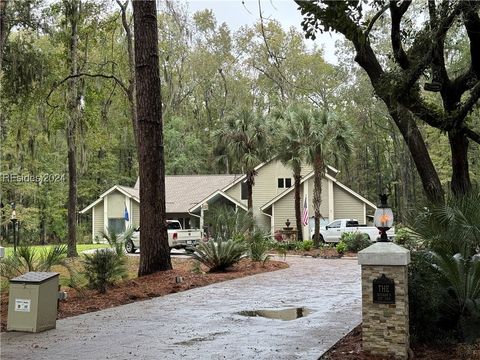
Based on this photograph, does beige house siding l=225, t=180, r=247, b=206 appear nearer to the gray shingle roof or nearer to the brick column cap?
the gray shingle roof

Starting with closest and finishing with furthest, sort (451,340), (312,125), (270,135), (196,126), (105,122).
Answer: (451,340)
(105,122)
(312,125)
(270,135)
(196,126)

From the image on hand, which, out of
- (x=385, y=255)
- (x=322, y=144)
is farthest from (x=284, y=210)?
(x=385, y=255)

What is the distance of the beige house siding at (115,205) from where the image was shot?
4028 centimetres

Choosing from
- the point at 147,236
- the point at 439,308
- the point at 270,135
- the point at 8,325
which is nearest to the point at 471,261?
the point at 439,308

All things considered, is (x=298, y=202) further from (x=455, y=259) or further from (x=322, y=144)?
(x=455, y=259)

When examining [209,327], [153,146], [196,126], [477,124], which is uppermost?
[196,126]

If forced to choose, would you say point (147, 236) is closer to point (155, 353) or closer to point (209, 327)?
point (209, 327)

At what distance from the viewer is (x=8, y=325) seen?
768 cm

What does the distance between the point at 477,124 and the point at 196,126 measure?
113ft

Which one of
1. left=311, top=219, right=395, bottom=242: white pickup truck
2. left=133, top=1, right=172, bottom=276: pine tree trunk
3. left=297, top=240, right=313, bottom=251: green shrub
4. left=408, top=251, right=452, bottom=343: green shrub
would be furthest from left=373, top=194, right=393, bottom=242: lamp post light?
left=311, top=219, right=395, bottom=242: white pickup truck

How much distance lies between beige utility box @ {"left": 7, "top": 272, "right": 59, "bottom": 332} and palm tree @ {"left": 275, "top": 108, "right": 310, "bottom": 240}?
837 inches

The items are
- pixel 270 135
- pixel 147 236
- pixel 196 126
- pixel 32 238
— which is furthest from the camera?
pixel 196 126

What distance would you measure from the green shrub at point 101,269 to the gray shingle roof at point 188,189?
26002mm

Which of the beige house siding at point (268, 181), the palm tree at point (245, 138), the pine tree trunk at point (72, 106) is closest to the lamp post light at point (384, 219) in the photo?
the pine tree trunk at point (72, 106)
